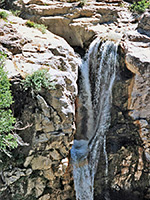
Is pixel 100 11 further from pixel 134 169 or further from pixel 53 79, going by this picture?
pixel 134 169

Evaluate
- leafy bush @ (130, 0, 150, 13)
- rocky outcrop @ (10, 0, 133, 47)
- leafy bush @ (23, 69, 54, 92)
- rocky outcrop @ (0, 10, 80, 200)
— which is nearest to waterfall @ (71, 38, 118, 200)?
rocky outcrop @ (0, 10, 80, 200)

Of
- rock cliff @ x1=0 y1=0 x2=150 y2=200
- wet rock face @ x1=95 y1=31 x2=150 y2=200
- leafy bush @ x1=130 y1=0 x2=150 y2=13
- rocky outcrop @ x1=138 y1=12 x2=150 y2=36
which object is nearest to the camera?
rock cliff @ x1=0 y1=0 x2=150 y2=200

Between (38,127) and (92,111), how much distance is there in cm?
312

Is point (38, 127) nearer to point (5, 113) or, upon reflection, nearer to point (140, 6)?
point (5, 113)

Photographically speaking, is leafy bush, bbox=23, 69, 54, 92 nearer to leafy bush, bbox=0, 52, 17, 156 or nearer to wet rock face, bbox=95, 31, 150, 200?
leafy bush, bbox=0, 52, 17, 156

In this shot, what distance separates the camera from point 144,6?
34.1 ft

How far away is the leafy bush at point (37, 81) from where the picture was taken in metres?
5.78

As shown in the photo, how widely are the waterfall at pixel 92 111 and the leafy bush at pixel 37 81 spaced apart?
2730 mm

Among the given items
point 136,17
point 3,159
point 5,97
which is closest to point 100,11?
point 136,17

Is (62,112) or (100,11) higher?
(100,11)

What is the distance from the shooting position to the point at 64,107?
608 centimetres

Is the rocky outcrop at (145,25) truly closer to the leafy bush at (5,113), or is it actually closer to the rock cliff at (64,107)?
the rock cliff at (64,107)

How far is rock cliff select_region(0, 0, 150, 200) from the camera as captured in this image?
5895 millimetres

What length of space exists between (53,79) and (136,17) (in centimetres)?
652
